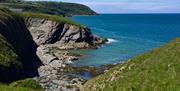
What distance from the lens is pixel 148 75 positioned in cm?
2666

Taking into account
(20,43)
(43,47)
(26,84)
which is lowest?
(43,47)

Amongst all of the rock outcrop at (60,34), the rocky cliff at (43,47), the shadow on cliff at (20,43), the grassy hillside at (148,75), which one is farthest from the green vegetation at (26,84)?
the rock outcrop at (60,34)

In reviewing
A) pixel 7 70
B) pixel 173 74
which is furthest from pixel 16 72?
pixel 173 74

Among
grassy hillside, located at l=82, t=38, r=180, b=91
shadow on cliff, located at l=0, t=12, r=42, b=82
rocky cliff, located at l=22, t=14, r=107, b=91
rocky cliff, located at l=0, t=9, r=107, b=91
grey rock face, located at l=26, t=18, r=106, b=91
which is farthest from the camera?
rocky cliff, located at l=22, t=14, r=107, b=91

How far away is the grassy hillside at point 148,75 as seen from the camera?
81.6ft

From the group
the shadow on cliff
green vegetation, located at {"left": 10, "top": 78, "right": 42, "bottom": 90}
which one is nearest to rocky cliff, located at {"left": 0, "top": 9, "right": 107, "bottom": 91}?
the shadow on cliff

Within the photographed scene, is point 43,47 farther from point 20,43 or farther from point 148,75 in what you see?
point 148,75

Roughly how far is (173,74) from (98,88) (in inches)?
242

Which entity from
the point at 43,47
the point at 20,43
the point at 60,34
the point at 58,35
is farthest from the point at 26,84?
the point at 60,34

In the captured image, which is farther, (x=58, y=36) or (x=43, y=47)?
(x=58, y=36)

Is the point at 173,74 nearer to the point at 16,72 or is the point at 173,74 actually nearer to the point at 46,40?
the point at 16,72

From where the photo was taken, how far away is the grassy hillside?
81.6 feet

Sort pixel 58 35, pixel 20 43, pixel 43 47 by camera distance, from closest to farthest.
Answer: pixel 20 43
pixel 43 47
pixel 58 35

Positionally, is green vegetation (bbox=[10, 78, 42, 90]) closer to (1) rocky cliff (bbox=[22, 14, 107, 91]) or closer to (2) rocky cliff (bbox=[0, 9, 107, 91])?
(2) rocky cliff (bbox=[0, 9, 107, 91])
